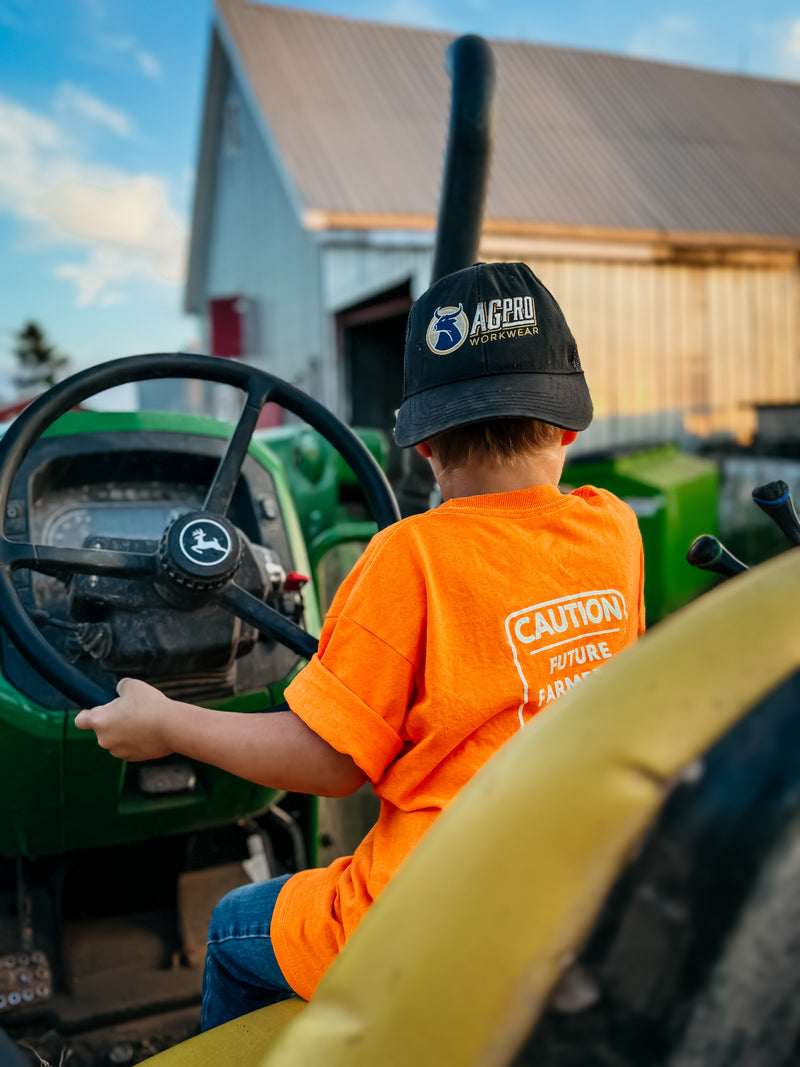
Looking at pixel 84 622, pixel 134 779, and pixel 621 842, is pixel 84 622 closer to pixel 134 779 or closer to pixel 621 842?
pixel 134 779

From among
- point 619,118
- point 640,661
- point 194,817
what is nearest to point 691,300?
point 619,118

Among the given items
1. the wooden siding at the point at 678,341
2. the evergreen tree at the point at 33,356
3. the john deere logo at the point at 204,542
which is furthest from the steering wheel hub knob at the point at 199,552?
the evergreen tree at the point at 33,356

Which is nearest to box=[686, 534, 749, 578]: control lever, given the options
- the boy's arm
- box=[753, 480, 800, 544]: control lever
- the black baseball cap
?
box=[753, 480, 800, 544]: control lever

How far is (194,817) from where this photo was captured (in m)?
1.51

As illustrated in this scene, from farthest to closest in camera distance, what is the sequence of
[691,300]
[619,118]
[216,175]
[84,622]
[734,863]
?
[216,175]
[619,118]
[691,300]
[84,622]
[734,863]

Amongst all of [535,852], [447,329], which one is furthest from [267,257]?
[535,852]

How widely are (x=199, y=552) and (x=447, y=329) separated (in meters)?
0.49

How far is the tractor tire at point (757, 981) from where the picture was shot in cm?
40

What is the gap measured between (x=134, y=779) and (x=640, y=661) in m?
1.18

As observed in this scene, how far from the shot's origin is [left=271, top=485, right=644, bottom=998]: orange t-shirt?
0.87m

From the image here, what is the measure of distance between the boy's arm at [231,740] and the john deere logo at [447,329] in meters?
0.41

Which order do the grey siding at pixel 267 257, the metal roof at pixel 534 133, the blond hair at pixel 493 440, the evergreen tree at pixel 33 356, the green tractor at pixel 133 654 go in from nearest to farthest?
the blond hair at pixel 493 440 < the green tractor at pixel 133 654 < the metal roof at pixel 534 133 < the grey siding at pixel 267 257 < the evergreen tree at pixel 33 356

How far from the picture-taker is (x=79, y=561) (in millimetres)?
1234

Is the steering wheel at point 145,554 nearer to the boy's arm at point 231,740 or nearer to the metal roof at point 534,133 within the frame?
the boy's arm at point 231,740
